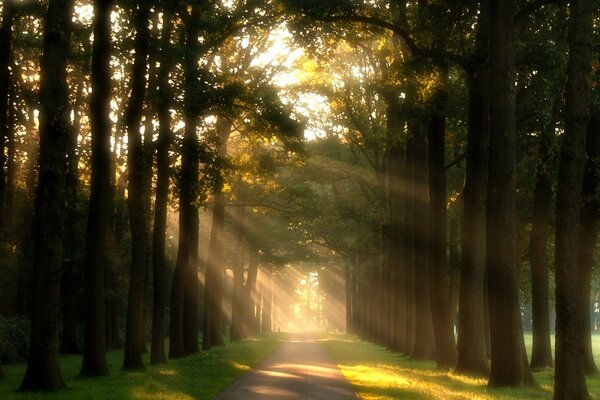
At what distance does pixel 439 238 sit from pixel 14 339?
54.7ft

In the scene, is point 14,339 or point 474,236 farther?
point 14,339

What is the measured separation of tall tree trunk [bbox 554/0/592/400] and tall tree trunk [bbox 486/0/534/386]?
4.82m

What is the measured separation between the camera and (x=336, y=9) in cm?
2095

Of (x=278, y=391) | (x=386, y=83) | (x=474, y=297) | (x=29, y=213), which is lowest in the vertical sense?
(x=278, y=391)

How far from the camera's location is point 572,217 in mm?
13805

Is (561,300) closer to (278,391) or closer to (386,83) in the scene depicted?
(278,391)

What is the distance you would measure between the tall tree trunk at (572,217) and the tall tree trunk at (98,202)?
12.6m

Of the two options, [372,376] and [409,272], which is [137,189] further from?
[409,272]

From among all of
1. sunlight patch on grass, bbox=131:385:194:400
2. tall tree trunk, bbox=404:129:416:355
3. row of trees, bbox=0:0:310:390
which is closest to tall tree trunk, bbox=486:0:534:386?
row of trees, bbox=0:0:310:390

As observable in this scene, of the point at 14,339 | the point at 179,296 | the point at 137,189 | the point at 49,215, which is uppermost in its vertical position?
the point at 137,189

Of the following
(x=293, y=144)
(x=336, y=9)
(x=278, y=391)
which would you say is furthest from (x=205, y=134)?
(x=278, y=391)

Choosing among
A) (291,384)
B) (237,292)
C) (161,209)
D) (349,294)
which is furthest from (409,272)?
(349,294)

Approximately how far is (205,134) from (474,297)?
498 inches

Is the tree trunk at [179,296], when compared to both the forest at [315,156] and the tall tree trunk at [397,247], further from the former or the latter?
the tall tree trunk at [397,247]
